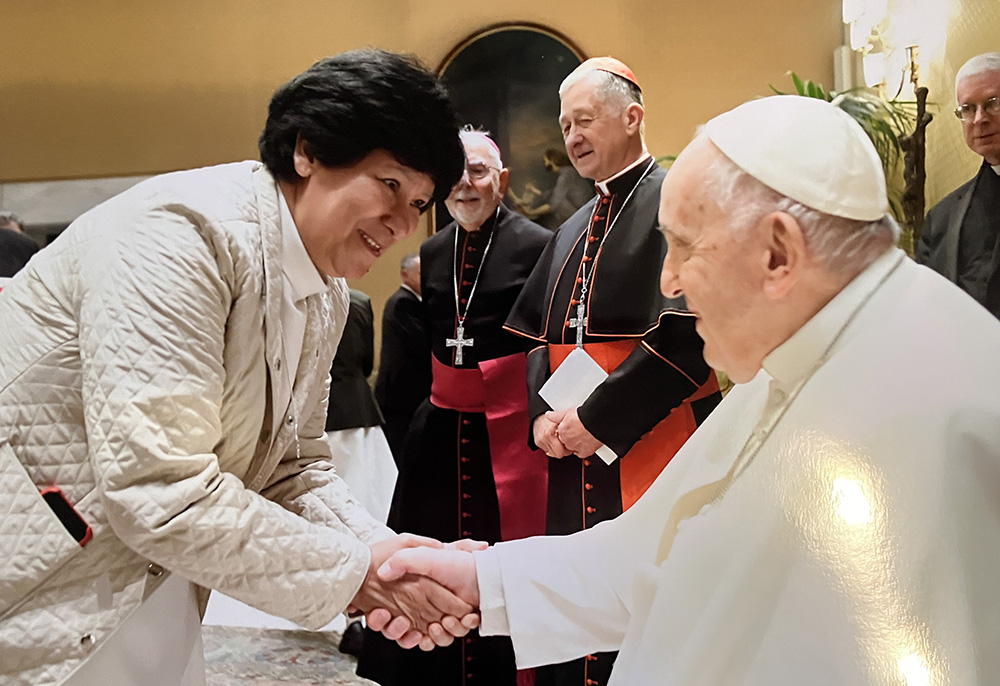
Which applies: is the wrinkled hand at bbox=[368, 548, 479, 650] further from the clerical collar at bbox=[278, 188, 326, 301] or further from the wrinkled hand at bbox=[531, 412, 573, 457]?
the clerical collar at bbox=[278, 188, 326, 301]

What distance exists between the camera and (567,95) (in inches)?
73.5

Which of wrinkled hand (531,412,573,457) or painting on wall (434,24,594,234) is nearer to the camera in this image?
wrinkled hand (531,412,573,457)

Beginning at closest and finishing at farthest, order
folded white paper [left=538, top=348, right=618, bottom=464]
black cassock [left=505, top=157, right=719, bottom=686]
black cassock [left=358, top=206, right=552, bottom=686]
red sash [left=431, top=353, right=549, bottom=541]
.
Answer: black cassock [left=505, top=157, right=719, bottom=686] < folded white paper [left=538, top=348, right=618, bottom=464] < red sash [left=431, top=353, right=549, bottom=541] < black cassock [left=358, top=206, right=552, bottom=686]

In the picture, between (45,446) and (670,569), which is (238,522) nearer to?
(45,446)

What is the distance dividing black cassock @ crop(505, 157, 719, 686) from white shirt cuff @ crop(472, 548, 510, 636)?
1.00ft

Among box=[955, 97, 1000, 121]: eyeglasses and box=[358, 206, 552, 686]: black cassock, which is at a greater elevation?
box=[955, 97, 1000, 121]: eyeglasses

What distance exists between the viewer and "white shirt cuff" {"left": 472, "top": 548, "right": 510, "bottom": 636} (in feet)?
4.77

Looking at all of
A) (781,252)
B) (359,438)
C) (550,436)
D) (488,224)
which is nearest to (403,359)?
(359,438)

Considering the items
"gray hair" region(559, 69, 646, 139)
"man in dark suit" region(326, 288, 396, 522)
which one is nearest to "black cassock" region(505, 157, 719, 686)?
"gray hair" region(559, 69, 646, 139)

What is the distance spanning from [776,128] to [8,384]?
3.64 ft

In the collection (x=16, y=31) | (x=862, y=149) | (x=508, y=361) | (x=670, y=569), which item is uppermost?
(x=16, y=31)

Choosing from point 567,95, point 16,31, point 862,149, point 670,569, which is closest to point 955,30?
point 862,149

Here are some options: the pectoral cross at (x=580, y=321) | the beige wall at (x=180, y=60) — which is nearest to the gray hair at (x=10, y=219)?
the beige wall at (x=180, y=60)

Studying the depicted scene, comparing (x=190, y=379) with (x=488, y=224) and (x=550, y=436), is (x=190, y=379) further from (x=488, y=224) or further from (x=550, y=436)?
(x=488, y=224)
